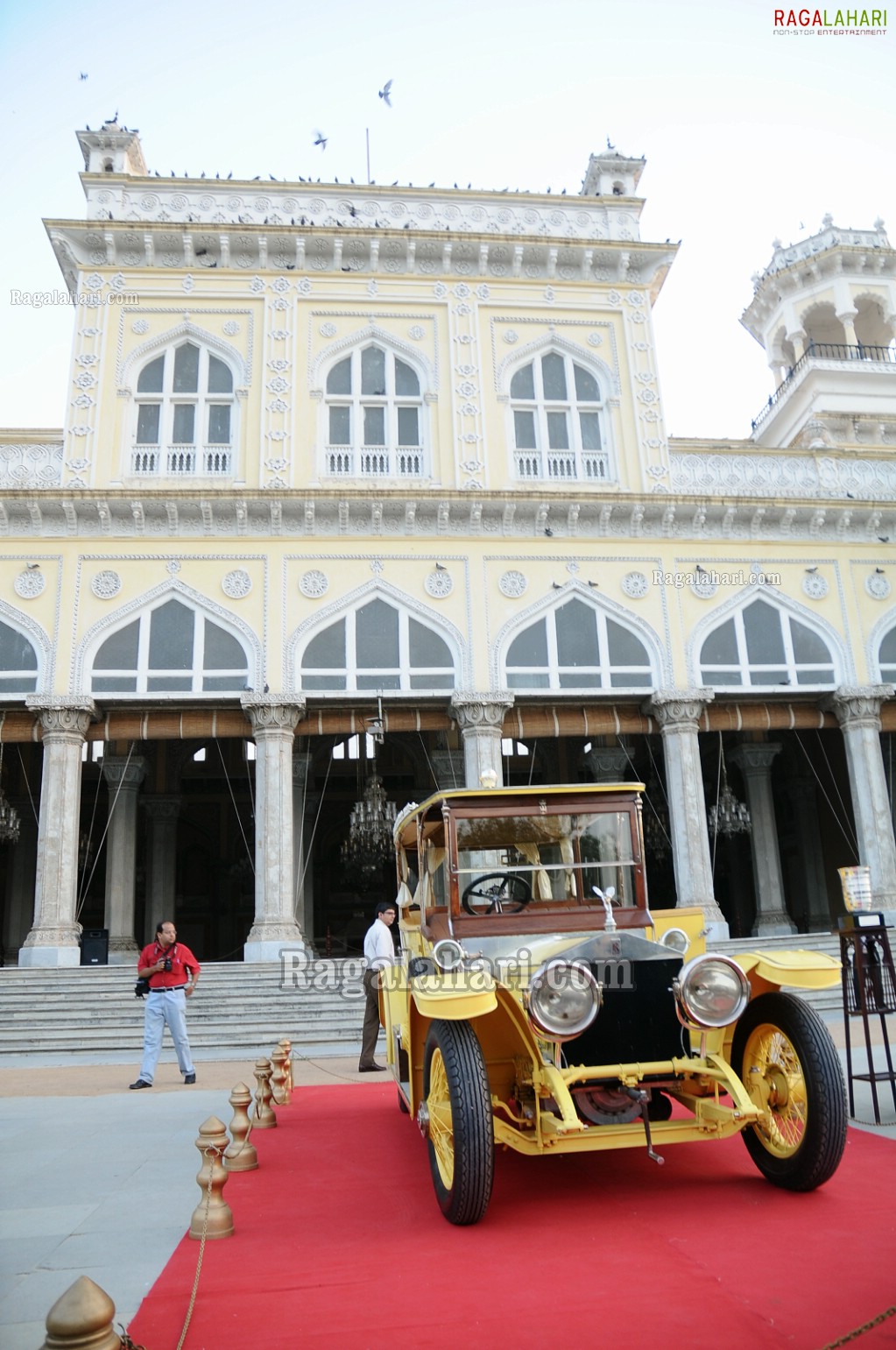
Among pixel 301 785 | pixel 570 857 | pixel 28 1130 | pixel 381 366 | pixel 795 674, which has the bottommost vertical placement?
pixel 28 1130

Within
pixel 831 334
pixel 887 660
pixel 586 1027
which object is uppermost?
pixel 831 334

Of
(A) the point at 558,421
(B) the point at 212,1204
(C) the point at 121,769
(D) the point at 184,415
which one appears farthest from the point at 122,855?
(B) the point at 212,1204

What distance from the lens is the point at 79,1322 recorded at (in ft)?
8.88

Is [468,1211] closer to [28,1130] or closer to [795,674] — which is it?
[28,1130]

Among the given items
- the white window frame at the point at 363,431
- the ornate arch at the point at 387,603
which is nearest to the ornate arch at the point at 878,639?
the ornate arch at the point at 387,603

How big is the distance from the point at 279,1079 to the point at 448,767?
13.8 meters

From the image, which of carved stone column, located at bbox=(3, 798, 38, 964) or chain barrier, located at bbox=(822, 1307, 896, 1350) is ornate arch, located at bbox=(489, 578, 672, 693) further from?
chain barrier, located at bbox=(822, 1307, 896, 1350)

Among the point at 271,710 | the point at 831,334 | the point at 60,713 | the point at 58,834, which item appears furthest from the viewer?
the point at 831,334

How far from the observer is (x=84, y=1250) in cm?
458

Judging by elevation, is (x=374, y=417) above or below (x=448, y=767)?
above

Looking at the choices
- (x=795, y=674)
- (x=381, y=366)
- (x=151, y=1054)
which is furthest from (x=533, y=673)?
(x=151, y=1054)

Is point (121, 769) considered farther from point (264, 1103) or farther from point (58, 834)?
point (264, 1103)

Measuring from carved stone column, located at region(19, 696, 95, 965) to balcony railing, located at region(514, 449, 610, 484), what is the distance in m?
9.61

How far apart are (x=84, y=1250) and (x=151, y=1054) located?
5.41 m
